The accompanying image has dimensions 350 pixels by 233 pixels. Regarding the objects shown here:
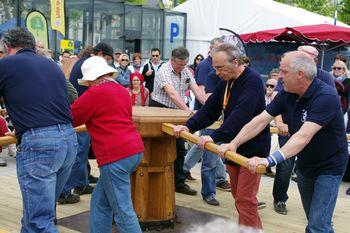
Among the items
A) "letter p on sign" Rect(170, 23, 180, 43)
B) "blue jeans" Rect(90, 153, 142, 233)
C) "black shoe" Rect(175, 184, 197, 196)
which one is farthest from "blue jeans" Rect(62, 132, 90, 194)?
"letter p on sign" Rect(170, 23, 180, 43)

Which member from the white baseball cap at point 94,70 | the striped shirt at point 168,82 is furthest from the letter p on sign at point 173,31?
the white baseball cap at point 94,70

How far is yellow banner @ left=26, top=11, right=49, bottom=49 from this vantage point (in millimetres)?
10305

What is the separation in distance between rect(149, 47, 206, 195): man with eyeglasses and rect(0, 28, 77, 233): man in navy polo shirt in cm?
221

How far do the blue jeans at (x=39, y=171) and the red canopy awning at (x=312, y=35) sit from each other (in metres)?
10.3

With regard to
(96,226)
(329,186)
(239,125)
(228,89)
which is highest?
(228,89)

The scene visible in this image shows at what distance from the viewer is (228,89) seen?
14.3ft

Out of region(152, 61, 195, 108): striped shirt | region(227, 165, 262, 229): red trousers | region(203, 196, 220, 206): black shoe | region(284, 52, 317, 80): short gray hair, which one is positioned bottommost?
region(203, 196, 220, 206): black shoe

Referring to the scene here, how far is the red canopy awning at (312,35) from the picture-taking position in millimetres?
12705

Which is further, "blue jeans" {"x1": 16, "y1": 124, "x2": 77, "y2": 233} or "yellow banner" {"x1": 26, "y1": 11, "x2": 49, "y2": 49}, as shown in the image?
"yellow banner" {"x1": 26, "y1": 11, "x2": 49, "y2": 49}

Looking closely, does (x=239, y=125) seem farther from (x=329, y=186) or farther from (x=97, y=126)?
(x=97, y=126)

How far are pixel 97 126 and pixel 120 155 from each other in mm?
268

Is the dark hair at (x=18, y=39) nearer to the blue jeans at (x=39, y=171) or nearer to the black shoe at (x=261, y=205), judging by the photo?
the blue jeans at (x=39, y=171)

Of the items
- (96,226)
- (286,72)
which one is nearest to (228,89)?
(286,72)

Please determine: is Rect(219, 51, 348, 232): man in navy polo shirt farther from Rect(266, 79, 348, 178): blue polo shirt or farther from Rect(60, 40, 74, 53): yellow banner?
Rect(60, 40, 74, 53): yellow banner
